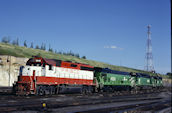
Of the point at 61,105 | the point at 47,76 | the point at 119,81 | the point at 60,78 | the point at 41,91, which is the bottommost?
the point at 61,105

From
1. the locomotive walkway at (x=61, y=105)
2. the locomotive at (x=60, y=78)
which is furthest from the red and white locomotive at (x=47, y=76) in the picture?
the locomotive walkway at (x=61, y=105)

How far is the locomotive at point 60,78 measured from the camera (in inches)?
910

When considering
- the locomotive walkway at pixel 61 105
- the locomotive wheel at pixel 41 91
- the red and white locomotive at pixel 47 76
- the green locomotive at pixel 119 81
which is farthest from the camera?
the green locomotive at pixel 119 81

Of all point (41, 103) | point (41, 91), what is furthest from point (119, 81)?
point (41, 103)

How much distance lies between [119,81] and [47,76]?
63.9 feet

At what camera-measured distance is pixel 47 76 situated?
24438 mm

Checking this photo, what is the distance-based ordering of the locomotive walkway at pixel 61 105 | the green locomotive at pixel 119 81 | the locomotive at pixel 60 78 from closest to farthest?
the locomotive walkway at pixel 61 105, the locomotive at pixel 60 78, the green locomotive at pixel 119 81

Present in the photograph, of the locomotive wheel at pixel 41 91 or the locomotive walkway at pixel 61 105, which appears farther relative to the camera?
the locomotive wheel at pixel 41 91

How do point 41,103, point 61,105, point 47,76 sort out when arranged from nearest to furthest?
point 61,105, point 41,103, point 47,76

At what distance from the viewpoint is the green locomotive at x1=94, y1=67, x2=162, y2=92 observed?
1376 inches

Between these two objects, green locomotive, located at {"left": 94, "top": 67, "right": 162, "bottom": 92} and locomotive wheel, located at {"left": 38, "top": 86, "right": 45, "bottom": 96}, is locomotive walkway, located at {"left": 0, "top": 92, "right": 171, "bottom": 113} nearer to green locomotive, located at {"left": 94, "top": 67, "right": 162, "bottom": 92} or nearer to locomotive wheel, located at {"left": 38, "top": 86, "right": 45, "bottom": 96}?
locomotive wheel, located at {"left": 38, "top": 86, "right": 45, "bottom": 96}

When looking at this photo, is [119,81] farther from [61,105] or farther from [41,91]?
[61,105]

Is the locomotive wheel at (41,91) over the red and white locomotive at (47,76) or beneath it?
beneath

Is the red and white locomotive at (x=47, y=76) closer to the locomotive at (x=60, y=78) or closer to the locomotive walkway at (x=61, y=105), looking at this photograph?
the locomotive at (x=60, y=78)
